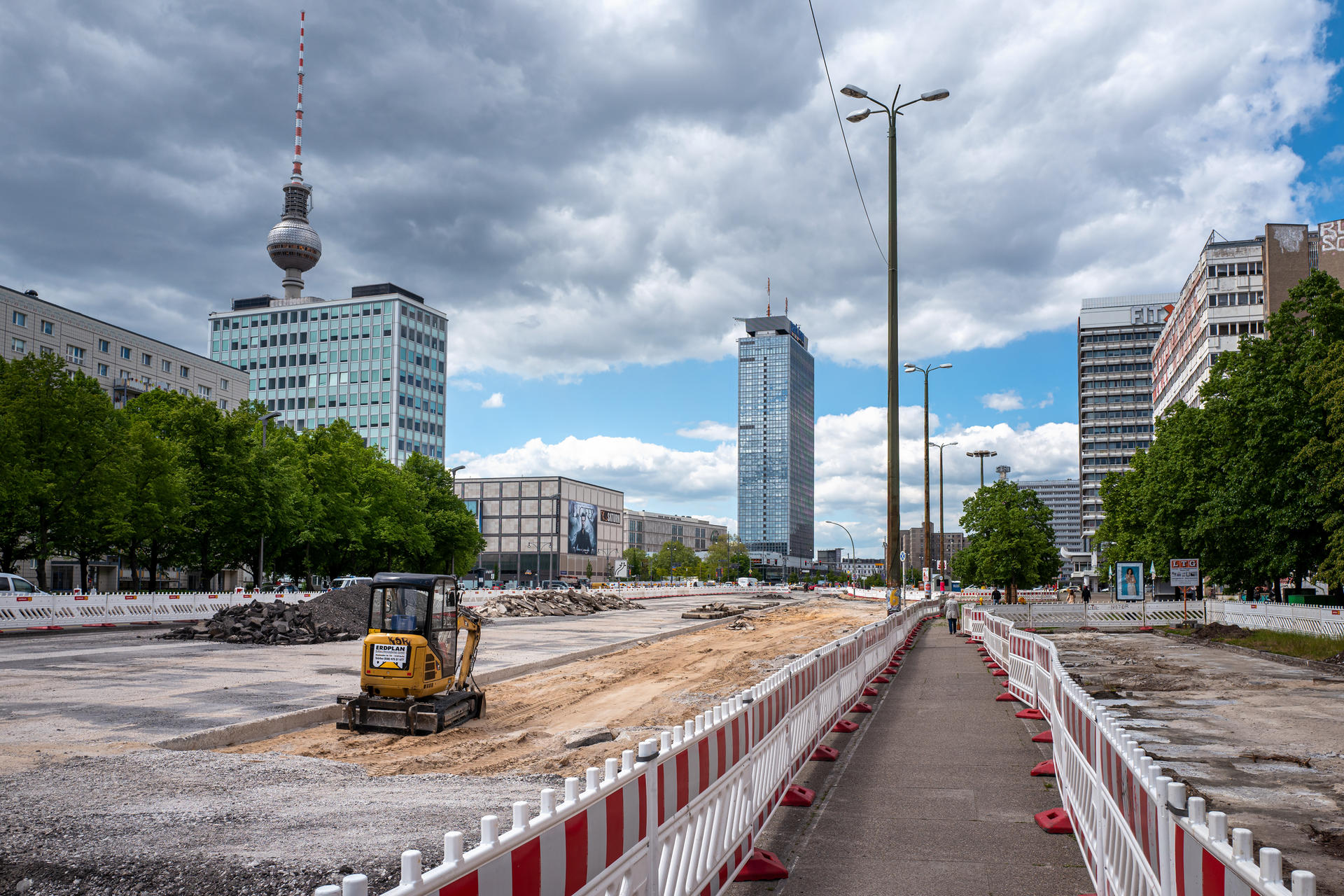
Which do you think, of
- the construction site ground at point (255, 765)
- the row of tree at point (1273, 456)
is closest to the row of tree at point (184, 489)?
the construction site ground at point (255, 765)

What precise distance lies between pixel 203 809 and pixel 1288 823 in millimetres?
9383

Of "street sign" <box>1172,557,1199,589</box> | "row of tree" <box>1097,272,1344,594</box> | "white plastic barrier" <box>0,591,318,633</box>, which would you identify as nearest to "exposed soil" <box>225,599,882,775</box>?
"white plastic barrier" <box>0,591,318,633</box>

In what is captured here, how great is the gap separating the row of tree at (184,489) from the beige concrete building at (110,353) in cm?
1944

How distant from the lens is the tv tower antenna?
145000mm

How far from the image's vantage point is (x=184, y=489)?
145 ft

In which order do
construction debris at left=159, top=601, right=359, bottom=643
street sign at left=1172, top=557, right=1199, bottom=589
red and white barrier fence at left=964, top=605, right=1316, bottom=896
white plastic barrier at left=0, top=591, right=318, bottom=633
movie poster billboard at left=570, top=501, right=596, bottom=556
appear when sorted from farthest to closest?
movie poster billboard at left=570, top=501, right=596, bottom=556 → street sign at left=1172, top=557, right=1199, bottom=589 → white plastic barrier at left=0, top=591, right=318, bottom=633 → construction debris at left=159, top=601, right=359, bottom=643 → red and white barrier fence at left=964, top=605, right=1316, bottom=896

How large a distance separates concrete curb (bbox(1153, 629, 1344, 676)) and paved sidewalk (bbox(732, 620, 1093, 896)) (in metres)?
12.6

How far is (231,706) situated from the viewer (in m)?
14.9

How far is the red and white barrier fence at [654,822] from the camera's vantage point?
116 inches

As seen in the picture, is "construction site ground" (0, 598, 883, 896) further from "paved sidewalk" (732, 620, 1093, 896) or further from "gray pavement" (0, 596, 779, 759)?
"paved sidewalk" (732, 620, 1093, 896)

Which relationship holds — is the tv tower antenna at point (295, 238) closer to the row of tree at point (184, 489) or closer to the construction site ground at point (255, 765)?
the row of tree at point (184, 489)

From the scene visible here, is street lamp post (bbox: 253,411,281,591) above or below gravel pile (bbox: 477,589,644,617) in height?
above

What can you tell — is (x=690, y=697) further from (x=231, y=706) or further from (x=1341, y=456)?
(x=1341, y=456)

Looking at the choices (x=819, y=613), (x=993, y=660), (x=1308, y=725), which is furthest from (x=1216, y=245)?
(x=1308, y=725)
